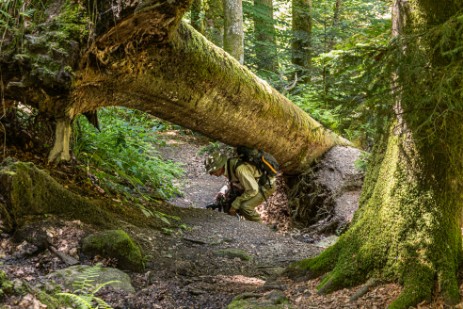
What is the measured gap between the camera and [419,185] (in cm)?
388

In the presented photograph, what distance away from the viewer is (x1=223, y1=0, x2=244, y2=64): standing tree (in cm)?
1127

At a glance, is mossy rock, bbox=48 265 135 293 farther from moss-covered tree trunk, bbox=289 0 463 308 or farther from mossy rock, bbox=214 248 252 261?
mossy rock, bbox=214 248 252 261

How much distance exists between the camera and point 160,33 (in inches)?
203

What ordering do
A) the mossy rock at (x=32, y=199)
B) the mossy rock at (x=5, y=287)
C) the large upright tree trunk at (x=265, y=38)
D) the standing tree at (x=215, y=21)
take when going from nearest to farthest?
the mossy rock at (x=5, y=287), the mossy rock at (x=32, y=199), the large upright tree trunk at (x=265, y=38), the standing tree at (x=215, y=21)

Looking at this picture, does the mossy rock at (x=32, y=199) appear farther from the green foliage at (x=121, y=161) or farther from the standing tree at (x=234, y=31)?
the standing tree at (x=234, y=31)

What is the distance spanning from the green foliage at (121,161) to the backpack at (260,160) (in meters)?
1.64

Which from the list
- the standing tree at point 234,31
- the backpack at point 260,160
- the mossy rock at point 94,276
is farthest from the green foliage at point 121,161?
the standing tree at point 234,31

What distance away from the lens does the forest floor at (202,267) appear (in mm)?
3836

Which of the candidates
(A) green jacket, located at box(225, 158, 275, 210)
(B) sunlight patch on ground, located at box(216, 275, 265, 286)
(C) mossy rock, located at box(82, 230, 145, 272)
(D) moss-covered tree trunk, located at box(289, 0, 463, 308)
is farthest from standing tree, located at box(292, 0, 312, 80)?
(C) mossy rock, located at box(82, 230, 145, 272)

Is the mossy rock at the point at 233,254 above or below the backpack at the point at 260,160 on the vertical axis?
below

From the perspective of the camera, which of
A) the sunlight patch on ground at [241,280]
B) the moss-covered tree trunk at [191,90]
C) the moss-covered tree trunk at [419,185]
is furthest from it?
the moss-covered tree trunk at [191,90]

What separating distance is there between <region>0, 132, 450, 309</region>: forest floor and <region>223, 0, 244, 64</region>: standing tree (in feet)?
15.5

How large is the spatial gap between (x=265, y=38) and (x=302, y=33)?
197cm

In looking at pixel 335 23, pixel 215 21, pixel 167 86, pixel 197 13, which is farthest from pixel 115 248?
pixel 215 21
